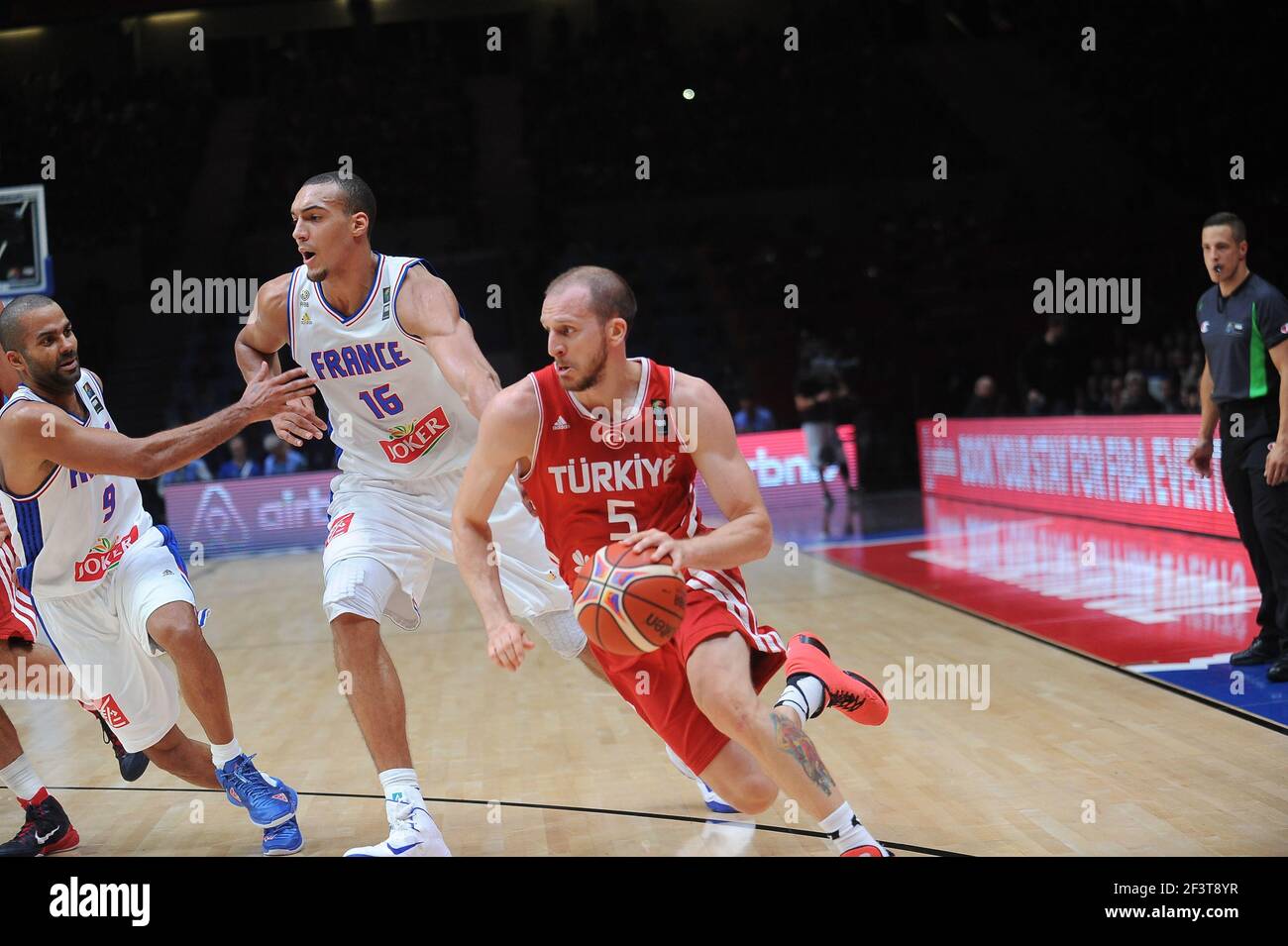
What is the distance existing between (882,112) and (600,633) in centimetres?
1938

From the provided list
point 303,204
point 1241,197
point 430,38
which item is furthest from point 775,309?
point 303,204

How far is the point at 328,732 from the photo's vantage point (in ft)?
18.6

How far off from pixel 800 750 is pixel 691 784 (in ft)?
4.55

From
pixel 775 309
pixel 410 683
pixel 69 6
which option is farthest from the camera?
pixel 775 309

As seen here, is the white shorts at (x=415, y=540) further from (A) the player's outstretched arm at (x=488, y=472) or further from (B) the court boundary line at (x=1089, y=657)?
(B) the court boundary line at (x=1089, y=657)

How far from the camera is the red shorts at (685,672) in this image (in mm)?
3424

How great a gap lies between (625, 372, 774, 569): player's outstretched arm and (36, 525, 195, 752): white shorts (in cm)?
176

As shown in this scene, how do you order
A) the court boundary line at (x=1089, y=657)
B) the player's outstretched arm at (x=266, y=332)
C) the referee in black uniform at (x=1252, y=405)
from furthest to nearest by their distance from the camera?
the referee in black uniform at (x=1252, y=405) < the court boundary line at (x=1089, y=657) < the player's outstretched arm at (x=266, y=332)

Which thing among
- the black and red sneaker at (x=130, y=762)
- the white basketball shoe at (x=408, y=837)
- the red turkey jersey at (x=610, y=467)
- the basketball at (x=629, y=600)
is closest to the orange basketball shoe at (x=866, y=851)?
the basketball at (x=629, y=600)

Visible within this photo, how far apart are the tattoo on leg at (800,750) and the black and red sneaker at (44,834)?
2.47 meters

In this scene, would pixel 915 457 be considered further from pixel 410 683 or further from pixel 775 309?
pixel 410 683

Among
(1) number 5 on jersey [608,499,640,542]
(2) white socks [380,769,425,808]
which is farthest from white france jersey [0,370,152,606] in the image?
(1) number 5 on jersey [608,499,640,542]

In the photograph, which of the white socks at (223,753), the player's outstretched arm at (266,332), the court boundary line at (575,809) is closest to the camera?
the court boundary line at (575,809)

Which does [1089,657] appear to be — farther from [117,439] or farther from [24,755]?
[24,755]
